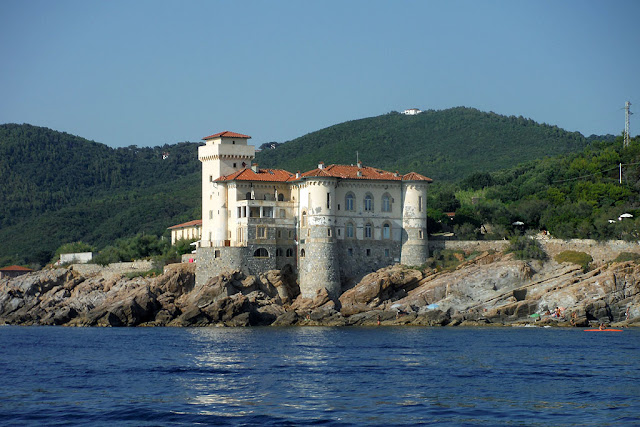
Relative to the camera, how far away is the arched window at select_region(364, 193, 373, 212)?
71.1m

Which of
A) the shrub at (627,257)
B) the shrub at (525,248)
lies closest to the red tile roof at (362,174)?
the shrub at (525,248)

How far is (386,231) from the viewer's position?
71.4 m

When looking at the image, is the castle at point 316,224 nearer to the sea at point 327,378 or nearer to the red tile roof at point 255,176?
the red tile roof at point 255,176

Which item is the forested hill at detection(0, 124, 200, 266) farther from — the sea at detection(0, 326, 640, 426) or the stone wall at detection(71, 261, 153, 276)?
the sea at detection(0, 326, 640, 426)

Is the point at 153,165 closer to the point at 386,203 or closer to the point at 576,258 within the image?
the point at 386,203

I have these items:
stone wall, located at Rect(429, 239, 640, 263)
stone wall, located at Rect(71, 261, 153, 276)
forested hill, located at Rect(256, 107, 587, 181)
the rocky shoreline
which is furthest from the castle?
forested hill, located at Rect(256, 107, 587, 181)

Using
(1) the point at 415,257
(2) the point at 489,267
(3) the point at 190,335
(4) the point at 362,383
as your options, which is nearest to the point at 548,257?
(2) the point at 489,267

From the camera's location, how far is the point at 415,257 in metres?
70.7

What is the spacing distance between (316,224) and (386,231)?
17.7 ft

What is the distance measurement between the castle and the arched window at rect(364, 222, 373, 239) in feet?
0.22

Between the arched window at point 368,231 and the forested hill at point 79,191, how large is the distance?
4265 centimetres

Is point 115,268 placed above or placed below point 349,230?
below

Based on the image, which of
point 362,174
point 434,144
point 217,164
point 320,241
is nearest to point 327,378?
point 320,241

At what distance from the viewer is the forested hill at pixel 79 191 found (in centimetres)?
11469
